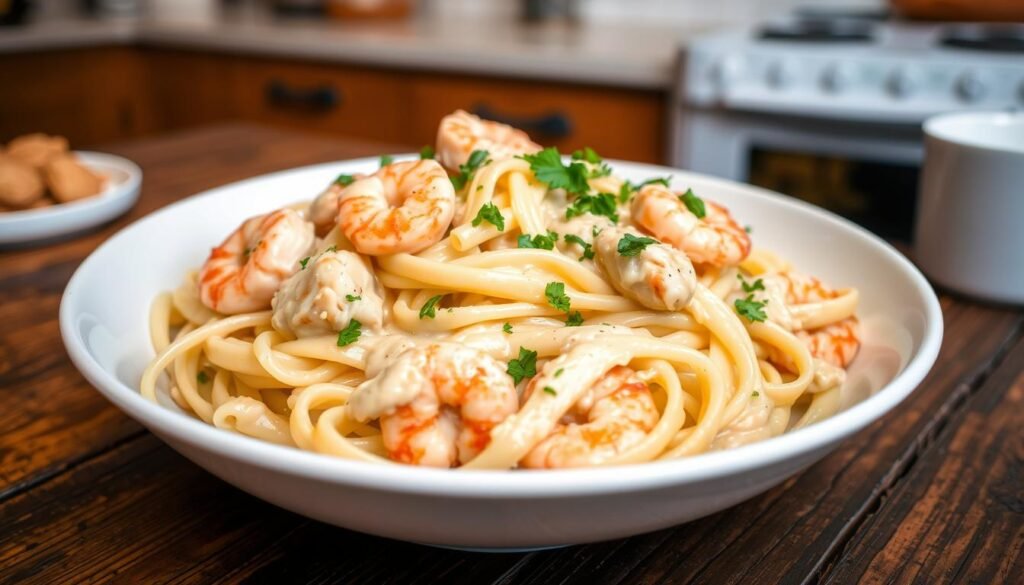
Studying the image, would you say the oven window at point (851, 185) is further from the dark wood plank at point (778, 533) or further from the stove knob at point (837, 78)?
the dark wood plank at point (778, 533)

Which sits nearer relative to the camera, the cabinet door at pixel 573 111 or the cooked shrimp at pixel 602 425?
the cooked shrimp at pixel 602 425

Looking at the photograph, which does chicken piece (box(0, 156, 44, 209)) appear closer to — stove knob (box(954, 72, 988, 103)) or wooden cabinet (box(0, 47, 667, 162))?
wooden cabinet (box(0, 47, 667, 162))

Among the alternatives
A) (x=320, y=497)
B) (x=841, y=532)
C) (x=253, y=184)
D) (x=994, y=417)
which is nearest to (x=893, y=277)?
(x=994, y=417)

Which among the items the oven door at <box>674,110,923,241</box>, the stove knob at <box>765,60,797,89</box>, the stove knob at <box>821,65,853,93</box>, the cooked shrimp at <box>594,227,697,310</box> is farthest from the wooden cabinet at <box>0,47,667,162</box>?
the cooked shrimp at <box>594,227,697,310</box>

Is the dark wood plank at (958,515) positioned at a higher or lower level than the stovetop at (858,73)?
lower

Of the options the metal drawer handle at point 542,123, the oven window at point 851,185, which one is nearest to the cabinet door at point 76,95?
the metal drawer handle at point 542,123

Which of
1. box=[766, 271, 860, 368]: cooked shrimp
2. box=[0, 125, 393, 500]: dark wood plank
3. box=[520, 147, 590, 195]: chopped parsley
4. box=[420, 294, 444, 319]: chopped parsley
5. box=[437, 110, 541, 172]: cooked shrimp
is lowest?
box=[0, 125, 393, 500]: dark wood plank

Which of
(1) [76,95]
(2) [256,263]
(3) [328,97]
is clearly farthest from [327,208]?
(1) [76,95]
